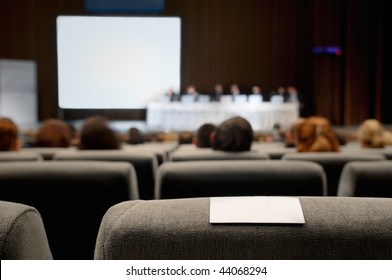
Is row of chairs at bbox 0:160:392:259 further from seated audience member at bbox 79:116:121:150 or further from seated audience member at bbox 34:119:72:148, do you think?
seated audience member at bbox 34:119:72:148

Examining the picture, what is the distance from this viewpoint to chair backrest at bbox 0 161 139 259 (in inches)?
50.2

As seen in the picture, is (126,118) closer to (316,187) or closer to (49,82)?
(49,82)

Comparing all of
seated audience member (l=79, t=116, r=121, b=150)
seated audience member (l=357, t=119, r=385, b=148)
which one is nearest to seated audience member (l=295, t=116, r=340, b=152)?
seated audience member (l=357, t=119, r=385, b=148)

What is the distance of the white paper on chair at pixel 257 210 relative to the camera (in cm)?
60

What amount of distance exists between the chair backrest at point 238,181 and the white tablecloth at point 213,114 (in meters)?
7.39

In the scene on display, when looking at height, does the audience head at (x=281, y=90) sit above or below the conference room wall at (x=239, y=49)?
below

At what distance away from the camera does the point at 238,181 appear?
4.06 ft

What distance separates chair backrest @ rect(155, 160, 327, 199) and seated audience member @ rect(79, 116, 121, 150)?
128 cm

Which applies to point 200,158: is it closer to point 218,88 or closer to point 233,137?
point 233,137

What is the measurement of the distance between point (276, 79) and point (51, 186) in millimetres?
9293

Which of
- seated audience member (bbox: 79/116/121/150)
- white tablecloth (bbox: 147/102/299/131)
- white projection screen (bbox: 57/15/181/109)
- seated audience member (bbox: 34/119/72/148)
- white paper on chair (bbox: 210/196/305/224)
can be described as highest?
white projection screen (bbox: 57/15/181/109)

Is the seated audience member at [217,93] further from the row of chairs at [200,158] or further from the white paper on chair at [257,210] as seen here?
the white paper on chair at [257,210]

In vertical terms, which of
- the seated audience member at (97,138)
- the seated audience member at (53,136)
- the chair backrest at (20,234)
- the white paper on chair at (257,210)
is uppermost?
the white paper on chair at (257,210)

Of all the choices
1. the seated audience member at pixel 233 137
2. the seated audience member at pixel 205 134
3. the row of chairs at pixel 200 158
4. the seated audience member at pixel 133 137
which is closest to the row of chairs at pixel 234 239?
the row of chairs at pixel 200 158
